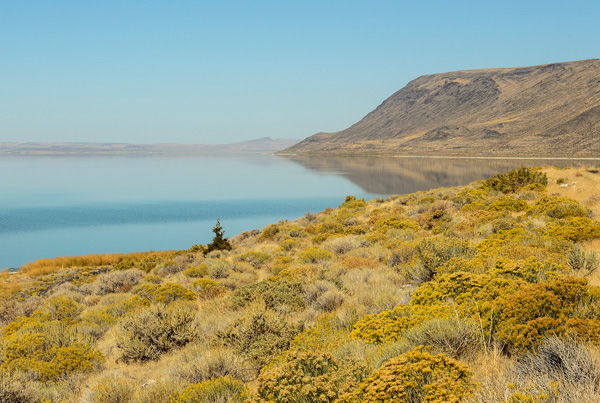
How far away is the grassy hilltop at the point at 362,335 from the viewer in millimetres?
3293

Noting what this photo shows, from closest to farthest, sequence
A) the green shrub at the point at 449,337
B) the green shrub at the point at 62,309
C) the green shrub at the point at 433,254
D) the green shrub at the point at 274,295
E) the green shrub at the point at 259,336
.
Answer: the green shrub at the point at 449,337 → the green shrub at the point at 259,336 → the green shrub at the point at 433,254 → the green shrub at the point at 274,295 → the green shrub at the point at 62,309

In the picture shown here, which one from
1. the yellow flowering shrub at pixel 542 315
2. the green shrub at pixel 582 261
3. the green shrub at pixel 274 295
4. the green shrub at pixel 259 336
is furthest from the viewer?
the green shrub at pixel 274 295

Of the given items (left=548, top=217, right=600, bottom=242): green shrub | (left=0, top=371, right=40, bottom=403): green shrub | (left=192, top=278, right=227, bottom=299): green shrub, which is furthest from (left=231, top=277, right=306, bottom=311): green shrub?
(left=548, top=217, right=600, bottom=242): green shrub

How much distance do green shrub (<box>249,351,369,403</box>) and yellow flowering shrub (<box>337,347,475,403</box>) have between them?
23 cm

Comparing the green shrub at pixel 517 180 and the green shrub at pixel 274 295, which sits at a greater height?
the green shrub at pixel 517 180

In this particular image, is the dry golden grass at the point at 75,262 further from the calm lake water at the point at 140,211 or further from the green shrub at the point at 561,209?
the green shrub at the point at 561,209

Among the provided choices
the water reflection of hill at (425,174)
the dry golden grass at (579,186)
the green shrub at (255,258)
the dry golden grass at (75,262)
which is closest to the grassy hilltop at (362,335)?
the green shrub at (255,258)

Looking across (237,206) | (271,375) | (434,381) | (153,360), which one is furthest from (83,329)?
(237,206)

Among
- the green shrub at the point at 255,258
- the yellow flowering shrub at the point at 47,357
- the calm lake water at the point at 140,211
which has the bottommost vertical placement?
the calm lake water at the point at 140,211

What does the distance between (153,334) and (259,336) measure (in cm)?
199

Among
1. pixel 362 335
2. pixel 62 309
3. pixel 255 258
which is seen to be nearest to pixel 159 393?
pixel 362 335

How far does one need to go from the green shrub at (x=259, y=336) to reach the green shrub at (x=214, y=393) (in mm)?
887

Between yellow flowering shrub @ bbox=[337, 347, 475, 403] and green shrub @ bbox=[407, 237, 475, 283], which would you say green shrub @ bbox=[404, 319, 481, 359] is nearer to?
yellow flowering shrub @ bbox=[337, 347, 475, 403]

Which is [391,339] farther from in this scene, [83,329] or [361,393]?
[83,329]
